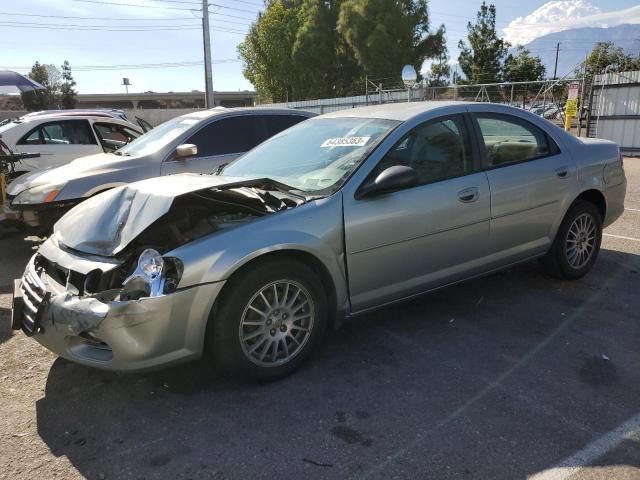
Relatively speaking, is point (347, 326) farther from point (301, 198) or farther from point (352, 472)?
point (352, 472)

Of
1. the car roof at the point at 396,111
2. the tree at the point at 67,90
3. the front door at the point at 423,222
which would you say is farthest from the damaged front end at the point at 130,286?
the tree at the point at 67,90

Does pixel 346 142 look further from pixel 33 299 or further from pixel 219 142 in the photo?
pixel 219 142

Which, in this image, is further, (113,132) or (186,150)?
(113,132)

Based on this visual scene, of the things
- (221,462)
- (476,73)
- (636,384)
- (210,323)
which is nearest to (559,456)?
(636,384)

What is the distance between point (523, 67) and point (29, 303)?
45134 mm

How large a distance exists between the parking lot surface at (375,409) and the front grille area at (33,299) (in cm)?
48

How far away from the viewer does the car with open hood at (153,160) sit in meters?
5.87

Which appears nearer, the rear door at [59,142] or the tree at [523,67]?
the rear door at [59,142]

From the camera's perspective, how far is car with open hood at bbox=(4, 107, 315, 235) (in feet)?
19.2

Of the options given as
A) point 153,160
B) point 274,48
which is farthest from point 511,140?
point 274,48

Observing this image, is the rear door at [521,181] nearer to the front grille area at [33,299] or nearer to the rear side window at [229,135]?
the front grille area at [33,299]

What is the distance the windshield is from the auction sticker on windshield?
10.2ft

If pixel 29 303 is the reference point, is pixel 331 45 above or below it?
above

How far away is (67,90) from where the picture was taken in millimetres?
89938
